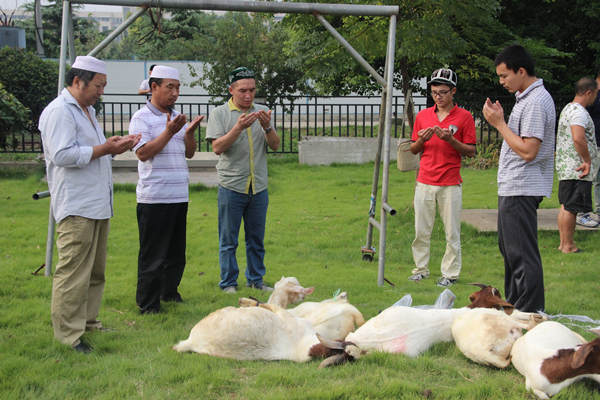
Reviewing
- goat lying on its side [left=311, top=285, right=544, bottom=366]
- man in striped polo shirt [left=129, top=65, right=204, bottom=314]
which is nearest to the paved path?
goat lying on its side [left=311, top=285, right=544, bottom=366]

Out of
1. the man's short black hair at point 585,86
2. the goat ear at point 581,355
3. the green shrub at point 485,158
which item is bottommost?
the goat ear at point 581,355

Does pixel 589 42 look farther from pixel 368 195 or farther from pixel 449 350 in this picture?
pixel 449 350

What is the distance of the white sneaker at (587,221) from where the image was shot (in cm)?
848

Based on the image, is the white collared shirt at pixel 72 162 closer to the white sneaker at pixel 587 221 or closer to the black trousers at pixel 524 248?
the black trousers at pixel 524 248

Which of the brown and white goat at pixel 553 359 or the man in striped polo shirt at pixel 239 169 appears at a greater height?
the man in striped polo shirt at pixel 239 169

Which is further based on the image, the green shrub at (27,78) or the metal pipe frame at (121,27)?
the green shrub at (27,78)

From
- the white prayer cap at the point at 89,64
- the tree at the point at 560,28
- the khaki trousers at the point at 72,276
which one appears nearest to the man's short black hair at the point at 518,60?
the white prayer cap at the point at 89,64

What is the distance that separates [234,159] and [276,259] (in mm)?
1784

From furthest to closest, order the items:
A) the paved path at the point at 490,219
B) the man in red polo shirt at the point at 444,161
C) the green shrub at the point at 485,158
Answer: the green shrub at the point at 485,158 → the paved path at the point at 490,219 → the man in red polo shirt at the point at 444,161

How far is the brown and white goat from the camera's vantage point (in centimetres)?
337

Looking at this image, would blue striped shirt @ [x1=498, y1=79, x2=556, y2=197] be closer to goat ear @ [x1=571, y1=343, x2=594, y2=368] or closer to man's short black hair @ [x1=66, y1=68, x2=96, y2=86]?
goat ear @ [x1=571, y1=343, x2=594, y2=368]

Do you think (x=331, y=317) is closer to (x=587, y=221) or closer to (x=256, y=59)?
(x=587, y=221)

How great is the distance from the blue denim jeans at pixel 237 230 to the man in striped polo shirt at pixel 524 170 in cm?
236

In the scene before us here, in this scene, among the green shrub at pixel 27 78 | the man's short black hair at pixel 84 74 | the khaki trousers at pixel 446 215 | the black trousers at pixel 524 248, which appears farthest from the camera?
the green shrub at pixel 27 78
